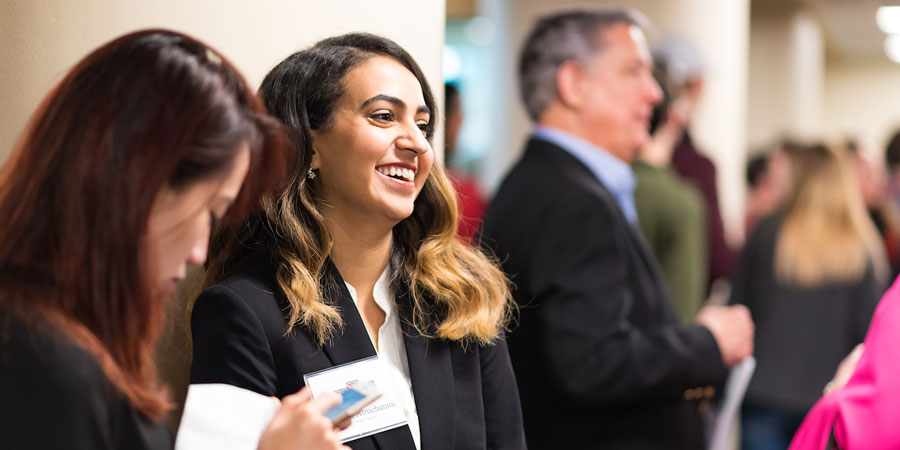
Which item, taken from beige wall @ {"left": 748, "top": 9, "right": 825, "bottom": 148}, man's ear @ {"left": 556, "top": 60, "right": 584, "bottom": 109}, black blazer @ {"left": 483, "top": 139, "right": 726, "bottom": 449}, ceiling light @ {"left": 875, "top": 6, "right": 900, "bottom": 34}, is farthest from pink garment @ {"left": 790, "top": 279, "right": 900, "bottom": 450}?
ceiling light @ {"left": 875, "top": 6, "right": 900, "bottom": 34}

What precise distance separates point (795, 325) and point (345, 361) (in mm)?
2720

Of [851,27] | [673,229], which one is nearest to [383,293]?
[673,229]

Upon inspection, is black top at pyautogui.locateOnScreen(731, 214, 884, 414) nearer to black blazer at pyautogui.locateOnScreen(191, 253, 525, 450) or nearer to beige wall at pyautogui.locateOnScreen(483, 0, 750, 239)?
beige wall at pyautogui.locateOnScreen(483, 0, 750, 239)

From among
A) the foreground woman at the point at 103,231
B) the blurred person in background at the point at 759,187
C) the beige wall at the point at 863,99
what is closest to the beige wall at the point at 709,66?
the blurred person in background at the point at 759,187

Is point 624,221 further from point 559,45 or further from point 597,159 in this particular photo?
point 559,45

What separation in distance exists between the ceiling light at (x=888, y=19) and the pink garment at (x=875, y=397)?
9.70 meters

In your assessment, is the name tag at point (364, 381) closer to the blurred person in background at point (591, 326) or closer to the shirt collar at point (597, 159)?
the blurred person in background at point (591, 326)

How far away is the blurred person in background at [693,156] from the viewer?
5.00 meters

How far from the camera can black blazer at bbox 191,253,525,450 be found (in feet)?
5.19

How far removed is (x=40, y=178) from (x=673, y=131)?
3788 mm

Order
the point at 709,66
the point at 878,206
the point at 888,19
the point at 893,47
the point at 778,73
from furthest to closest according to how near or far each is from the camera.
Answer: the point at 893,47 < the point at 888,19 < the point at 778,73 < the point at 709,66 < the point at 878,206

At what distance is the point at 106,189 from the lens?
107 centimetres

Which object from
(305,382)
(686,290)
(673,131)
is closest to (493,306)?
(305,382)

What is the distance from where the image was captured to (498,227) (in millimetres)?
2479
